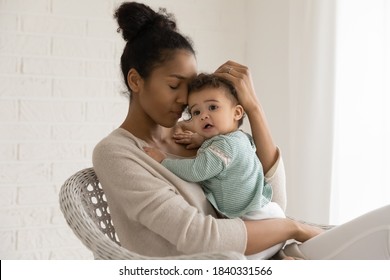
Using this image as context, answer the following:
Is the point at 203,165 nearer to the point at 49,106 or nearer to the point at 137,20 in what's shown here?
the point at 137,20

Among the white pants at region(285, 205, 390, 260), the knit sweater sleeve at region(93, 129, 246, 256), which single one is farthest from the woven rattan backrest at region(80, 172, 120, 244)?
the white pants at region(285, 205, 390, 260)

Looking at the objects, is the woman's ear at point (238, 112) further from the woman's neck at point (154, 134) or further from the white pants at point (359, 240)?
the white pants at point (359, 240)

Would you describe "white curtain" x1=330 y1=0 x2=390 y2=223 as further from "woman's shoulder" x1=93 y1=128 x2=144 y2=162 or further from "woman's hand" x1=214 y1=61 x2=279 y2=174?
"woman's shoulder" x1=93 y1=128 x2=144 y2=162

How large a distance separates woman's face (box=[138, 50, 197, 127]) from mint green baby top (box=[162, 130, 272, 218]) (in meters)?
0.14

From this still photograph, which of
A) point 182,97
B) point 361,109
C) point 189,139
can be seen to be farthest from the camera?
point 361,109

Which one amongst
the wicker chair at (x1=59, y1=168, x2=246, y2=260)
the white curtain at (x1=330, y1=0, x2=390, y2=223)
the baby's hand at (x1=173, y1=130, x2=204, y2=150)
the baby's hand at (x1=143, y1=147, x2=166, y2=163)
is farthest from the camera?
the white curtain at (x1=330, y1=0, x2=390, y2=223)

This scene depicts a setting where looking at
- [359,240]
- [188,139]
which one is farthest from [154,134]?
[359,240]

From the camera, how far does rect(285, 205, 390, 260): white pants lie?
5.13ft

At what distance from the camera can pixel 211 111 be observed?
67.1 inches

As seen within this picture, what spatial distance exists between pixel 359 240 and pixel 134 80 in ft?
2.41
